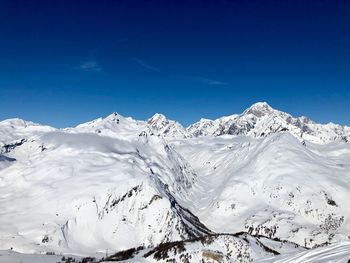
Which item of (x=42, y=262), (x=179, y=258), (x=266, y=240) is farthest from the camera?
(x=42, y=262)

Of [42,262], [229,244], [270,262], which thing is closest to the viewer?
[270,262]

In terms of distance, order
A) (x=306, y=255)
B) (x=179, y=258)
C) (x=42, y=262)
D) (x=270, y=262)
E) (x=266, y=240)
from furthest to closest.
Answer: (x=42, y=262), (x=266, y=240), (x=179, y=258), (x=270, y=262), (x=306, y=255)

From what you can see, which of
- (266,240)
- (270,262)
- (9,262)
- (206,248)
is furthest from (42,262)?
(270,262)

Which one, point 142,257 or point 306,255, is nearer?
point 306,255

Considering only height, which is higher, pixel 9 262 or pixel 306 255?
pixel 306 255

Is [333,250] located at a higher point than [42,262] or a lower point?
higher

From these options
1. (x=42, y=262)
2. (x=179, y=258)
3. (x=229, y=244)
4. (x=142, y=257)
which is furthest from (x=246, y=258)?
(x=42, y=262)

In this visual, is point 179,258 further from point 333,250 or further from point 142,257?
point 333,250

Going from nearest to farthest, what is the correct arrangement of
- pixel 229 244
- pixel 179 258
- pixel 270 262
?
pixel 270 262, pixel 179 258, pixel 229 244

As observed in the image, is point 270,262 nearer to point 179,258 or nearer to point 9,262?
point 179,258
